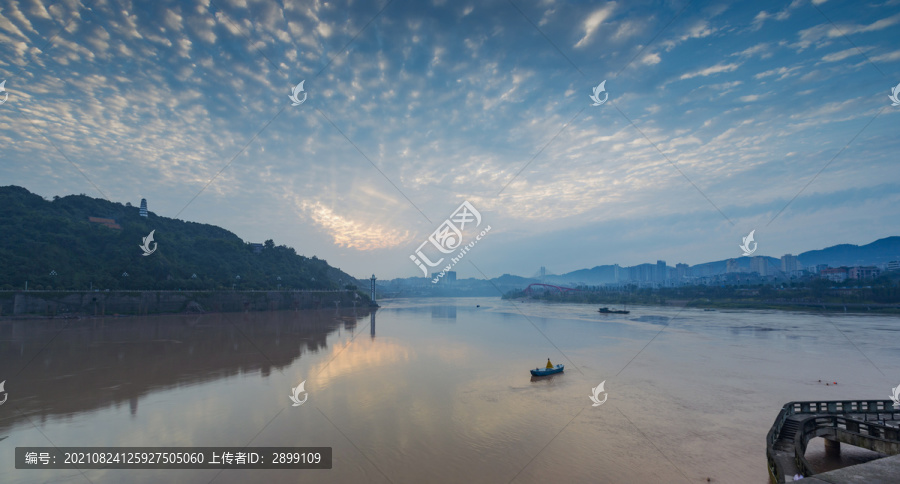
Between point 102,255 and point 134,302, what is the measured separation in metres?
15.5

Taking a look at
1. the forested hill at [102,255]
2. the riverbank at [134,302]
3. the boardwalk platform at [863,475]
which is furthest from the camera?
the forested hill at [102,255]

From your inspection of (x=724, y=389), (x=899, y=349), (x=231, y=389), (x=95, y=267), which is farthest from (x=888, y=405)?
(x=95, y=267)

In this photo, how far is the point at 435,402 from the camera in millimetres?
19609

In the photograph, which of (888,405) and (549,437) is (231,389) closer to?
(549,437)

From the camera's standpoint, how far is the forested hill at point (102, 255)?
59750mm

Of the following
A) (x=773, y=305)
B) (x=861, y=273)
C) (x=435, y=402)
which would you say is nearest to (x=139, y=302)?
(x=435, y=402)

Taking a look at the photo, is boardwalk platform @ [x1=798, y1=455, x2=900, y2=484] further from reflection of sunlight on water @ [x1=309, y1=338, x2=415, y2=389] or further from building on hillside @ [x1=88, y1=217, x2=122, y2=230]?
building on hillside @ [x1=88, y1=217, x2=122, y2=230]

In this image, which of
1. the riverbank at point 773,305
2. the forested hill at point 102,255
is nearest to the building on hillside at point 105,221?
the forested hill at point 102,255

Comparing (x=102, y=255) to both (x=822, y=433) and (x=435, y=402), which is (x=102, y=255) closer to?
(x=435, y=402)

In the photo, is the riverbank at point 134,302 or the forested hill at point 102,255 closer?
the riverbank at point 134,302

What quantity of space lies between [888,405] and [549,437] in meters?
12.0

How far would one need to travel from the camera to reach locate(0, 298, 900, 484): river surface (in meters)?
12.8

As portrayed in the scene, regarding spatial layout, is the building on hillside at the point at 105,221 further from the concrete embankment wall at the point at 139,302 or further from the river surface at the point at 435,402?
the river surface at the point at 435,402

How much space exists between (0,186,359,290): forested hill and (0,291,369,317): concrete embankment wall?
2475 mm
